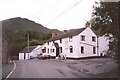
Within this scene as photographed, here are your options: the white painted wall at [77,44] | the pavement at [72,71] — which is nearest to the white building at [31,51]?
the white painted wall at [77,44]

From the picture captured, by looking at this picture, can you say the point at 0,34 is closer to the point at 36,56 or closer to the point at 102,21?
the point at 36,56

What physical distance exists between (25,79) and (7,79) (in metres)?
1.26

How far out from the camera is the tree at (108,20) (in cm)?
1891

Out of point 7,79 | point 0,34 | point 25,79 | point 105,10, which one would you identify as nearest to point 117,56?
point 105,10


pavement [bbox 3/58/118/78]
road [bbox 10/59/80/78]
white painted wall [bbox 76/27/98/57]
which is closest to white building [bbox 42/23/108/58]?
white painted wall [bbox 76/27/98/57]

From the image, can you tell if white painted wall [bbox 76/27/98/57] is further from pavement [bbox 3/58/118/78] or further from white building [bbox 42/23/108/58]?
pavement [bbox 3/58/118/78]

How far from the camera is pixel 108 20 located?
2084 centimetres

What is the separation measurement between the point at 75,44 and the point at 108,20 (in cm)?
3068

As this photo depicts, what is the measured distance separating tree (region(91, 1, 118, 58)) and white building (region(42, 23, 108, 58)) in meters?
25.9

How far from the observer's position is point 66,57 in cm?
5188

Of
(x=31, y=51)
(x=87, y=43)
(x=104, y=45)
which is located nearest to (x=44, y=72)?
(x=104, y=45)

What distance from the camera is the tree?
18906mm

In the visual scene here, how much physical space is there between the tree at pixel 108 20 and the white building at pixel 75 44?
84.8 feet

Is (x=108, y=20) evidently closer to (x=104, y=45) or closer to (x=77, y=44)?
(x=104, y=45)
